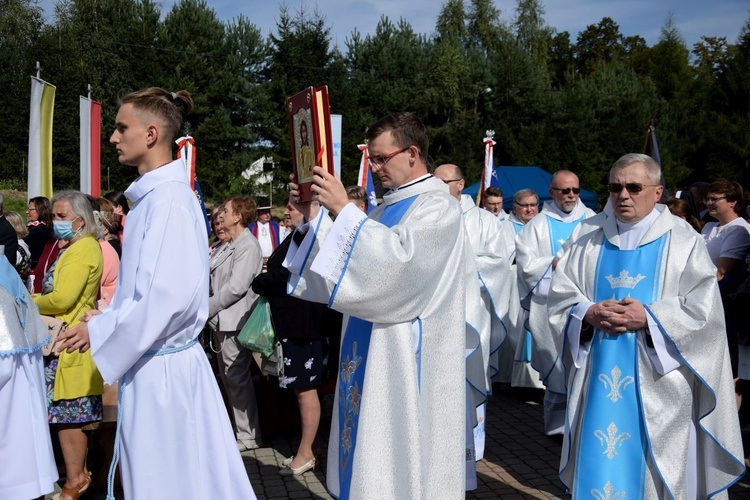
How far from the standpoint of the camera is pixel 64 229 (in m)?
4.52

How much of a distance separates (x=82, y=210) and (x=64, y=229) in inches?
6.6

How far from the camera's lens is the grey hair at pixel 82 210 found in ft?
15.1

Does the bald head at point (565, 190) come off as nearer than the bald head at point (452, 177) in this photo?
No

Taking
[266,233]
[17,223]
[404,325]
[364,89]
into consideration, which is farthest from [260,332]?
[364,89]

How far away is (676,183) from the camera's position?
36.2 m

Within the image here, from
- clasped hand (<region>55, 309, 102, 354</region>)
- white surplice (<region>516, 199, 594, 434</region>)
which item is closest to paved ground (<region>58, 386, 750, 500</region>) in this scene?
white surplice (<region>516, 199, 594, 434</region>)

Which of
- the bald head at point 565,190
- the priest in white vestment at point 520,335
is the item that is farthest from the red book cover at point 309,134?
the priest in white vestment at point 520,335

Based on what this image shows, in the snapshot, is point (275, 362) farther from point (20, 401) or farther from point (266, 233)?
point (266, 233)

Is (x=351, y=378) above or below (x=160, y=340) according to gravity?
below

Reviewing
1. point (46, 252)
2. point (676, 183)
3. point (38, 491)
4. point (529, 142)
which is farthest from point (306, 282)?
point (676, 183)

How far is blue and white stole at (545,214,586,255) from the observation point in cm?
665

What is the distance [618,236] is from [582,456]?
1178mm

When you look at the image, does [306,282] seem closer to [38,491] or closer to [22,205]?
[38,491]

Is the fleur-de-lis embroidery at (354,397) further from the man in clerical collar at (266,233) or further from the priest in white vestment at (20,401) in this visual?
the man in clerical collar at (266,233)
